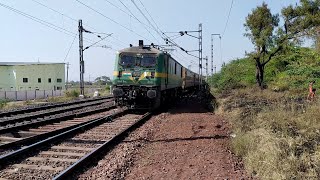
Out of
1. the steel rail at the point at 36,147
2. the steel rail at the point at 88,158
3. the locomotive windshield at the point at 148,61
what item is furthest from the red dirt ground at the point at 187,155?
the locomotive windshield at the point at 148,61

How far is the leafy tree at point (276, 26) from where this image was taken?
104ft

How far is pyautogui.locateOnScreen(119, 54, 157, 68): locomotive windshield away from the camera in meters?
18.0

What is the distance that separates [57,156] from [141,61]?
1039 cm

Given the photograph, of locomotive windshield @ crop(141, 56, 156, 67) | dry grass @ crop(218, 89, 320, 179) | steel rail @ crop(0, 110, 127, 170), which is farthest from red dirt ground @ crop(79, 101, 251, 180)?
locomotive windshield @ crop(141, 56, 156, 67)

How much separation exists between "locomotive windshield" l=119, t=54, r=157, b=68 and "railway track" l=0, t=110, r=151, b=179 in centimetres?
664

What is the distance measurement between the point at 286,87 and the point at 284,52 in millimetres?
4937

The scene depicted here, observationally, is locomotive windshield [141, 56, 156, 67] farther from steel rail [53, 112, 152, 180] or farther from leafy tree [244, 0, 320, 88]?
leafy tree [244, 0, 320, 88]

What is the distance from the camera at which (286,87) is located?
3023 cm

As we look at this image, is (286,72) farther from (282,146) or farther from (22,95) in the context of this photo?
(22,95)

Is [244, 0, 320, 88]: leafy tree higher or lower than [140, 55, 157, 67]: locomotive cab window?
higher

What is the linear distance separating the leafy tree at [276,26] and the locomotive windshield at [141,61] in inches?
696

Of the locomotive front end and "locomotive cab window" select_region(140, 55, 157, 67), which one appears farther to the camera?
"locomotive cab window" select_region(140, 55, 157, 67)

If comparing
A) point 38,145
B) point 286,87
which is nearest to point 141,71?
point 38,145

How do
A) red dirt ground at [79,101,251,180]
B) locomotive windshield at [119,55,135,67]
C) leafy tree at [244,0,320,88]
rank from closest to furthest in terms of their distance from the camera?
1. red dirt ground at [79,101,251,180]
2. locomotive windshield at [119,55,135,67]
3. leafy tree at [244,0,320,88]
